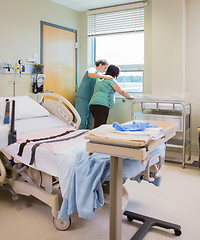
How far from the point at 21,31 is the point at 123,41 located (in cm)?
172

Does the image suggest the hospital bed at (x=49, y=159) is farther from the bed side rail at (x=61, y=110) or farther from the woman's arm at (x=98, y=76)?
the woman's arm at (x=98, y=76)

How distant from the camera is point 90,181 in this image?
190cm

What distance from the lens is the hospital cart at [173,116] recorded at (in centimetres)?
371

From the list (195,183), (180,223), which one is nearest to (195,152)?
(195,183)

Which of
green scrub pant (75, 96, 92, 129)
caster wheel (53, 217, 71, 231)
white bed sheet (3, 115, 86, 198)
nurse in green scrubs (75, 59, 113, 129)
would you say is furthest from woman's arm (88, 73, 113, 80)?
caster wheel (53, 217, 71, 231)

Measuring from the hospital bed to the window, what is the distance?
6.43ft

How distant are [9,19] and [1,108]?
2393mm

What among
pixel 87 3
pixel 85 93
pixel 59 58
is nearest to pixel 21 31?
pixel 59 58

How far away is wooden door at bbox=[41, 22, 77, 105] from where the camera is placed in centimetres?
435

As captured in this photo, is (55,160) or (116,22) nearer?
(55,160)

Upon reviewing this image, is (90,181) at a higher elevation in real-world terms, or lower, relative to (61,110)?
lower

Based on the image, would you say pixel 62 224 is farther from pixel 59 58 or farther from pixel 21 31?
pixel 59 58

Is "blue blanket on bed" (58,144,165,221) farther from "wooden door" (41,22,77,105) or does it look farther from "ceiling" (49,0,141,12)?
"ceiling" (49,0,141,12)

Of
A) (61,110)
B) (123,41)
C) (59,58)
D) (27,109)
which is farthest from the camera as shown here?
(123,41)
